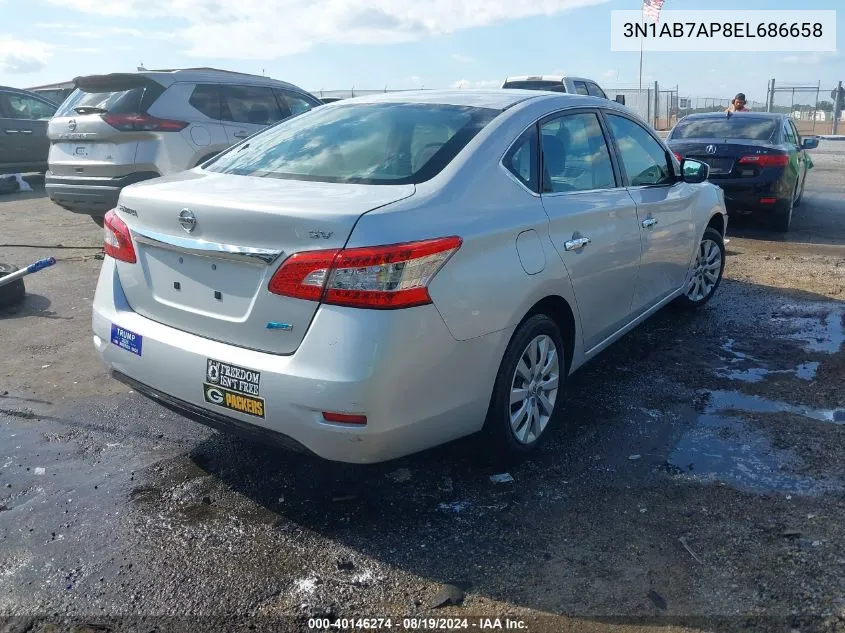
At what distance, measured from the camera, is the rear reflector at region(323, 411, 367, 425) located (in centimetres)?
279

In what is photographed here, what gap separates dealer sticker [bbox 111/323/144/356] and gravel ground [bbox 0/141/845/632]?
674 millimetres

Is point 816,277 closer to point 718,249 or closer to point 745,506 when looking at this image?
point 718,249

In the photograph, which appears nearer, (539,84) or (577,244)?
(577,244)

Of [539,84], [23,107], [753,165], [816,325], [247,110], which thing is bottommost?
[816,325]

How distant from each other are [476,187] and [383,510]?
145 centimetres

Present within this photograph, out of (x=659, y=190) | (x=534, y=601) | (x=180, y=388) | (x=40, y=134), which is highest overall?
(x=40, y=134)

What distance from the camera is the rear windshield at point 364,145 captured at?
3354mm

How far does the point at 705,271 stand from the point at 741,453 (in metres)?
2.82

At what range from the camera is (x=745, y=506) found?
3.31 meters

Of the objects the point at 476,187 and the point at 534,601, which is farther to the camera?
the point at 476,187

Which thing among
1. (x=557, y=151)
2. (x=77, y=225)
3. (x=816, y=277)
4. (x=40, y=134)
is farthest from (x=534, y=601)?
(x=40, y=134)

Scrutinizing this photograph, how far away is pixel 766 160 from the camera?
9.33 metres

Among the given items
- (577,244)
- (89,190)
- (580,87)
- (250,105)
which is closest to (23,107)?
(250,105)

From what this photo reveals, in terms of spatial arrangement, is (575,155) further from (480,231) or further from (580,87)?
(580,87)
